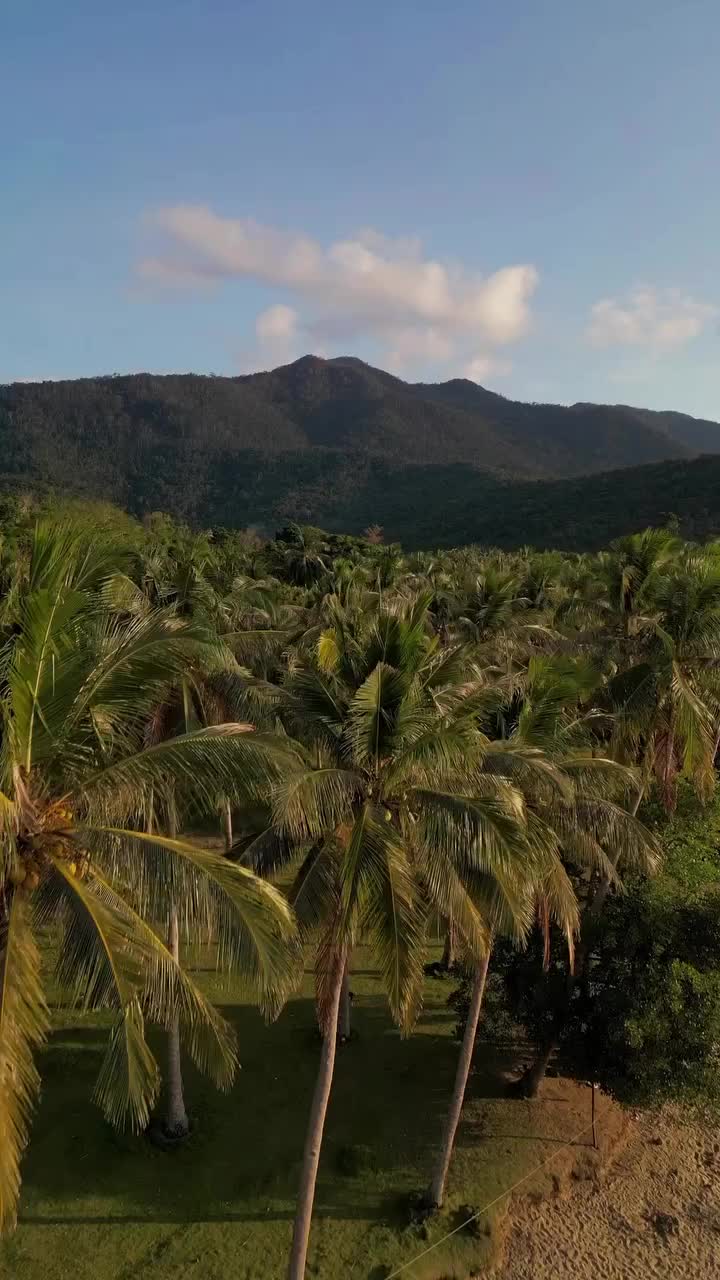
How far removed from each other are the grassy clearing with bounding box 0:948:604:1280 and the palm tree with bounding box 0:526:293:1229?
5776 millimetres

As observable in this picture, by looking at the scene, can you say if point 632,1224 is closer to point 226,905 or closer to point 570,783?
point 570,783

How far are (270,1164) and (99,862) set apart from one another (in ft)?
29.3

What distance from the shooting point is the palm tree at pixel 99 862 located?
5.99 metres

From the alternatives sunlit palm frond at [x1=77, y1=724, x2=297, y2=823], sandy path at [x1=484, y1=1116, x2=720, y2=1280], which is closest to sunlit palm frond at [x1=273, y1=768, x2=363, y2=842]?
sunlit palm frond at [x1=77, y1=724, x2=297, y2=823]

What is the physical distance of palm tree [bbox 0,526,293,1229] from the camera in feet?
19.7

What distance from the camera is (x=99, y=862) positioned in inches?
264

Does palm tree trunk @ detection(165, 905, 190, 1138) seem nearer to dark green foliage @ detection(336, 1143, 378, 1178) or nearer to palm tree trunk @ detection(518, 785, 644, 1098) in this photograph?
dark green foliage @ detection(336, 1143, 378, 1178)

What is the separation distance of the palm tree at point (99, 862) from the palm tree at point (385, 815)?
1.26 m

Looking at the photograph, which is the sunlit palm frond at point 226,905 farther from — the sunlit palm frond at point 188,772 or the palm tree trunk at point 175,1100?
the palm tree trunk at point 175,1100

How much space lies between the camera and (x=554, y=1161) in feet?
42.8

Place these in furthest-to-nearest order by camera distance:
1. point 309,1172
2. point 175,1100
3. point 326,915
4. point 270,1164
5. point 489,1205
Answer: point 175,1100
point 270,1164
point 489,1205
point 309,1172
point 326,915

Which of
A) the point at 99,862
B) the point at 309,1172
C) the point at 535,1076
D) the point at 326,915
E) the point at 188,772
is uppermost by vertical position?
the point at 188,772

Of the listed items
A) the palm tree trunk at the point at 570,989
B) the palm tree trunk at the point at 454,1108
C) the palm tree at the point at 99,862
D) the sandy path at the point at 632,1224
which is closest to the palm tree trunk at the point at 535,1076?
the palm tree trunk at the point at 570,989

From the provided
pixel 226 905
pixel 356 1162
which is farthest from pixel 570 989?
pixel 226 905
